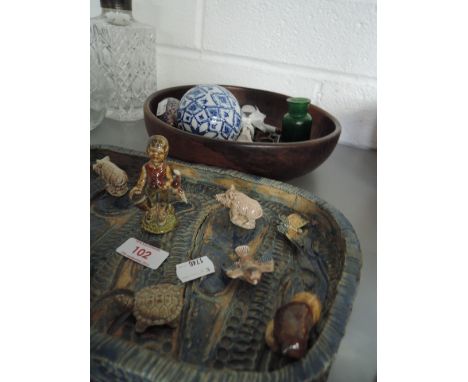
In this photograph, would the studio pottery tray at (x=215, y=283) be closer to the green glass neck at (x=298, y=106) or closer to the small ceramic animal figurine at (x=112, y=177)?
the small ceramic animal figurine at (x=112, y=177)

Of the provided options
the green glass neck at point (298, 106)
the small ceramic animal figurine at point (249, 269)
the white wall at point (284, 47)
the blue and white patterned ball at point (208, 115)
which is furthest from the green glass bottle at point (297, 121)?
the small ceramic animal figurine at point (249, 269)

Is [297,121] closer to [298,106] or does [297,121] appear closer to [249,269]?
[298,106]

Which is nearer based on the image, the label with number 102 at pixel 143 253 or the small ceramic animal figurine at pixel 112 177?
the label with number 102 at pixel 143 253

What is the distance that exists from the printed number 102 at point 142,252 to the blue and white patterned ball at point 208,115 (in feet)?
0.89

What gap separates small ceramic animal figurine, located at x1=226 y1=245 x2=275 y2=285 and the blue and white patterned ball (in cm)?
28

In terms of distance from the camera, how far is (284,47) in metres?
0.94

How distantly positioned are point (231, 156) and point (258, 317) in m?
0.30

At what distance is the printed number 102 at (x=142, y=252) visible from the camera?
1.78 feet

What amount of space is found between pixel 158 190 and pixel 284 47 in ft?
1.78

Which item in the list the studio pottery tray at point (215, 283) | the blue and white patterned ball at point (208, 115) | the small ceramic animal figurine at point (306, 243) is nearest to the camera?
the studio pottery tray at point (215, 283)

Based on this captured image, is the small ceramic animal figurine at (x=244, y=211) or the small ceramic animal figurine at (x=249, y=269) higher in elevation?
the small ceramic animal figurine at (x=244, y=211)

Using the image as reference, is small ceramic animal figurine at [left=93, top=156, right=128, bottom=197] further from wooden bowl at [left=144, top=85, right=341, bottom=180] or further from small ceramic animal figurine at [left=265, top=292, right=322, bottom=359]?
small ceramic animal figurine at [left=265, top=292, right=322, bottom=359]

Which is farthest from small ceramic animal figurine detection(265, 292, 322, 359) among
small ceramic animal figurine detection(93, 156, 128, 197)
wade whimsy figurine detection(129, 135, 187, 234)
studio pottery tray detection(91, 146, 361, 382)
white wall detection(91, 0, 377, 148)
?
white wall detection(91, 0, 377, 148)

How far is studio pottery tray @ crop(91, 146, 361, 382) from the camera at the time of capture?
0.35 metres
